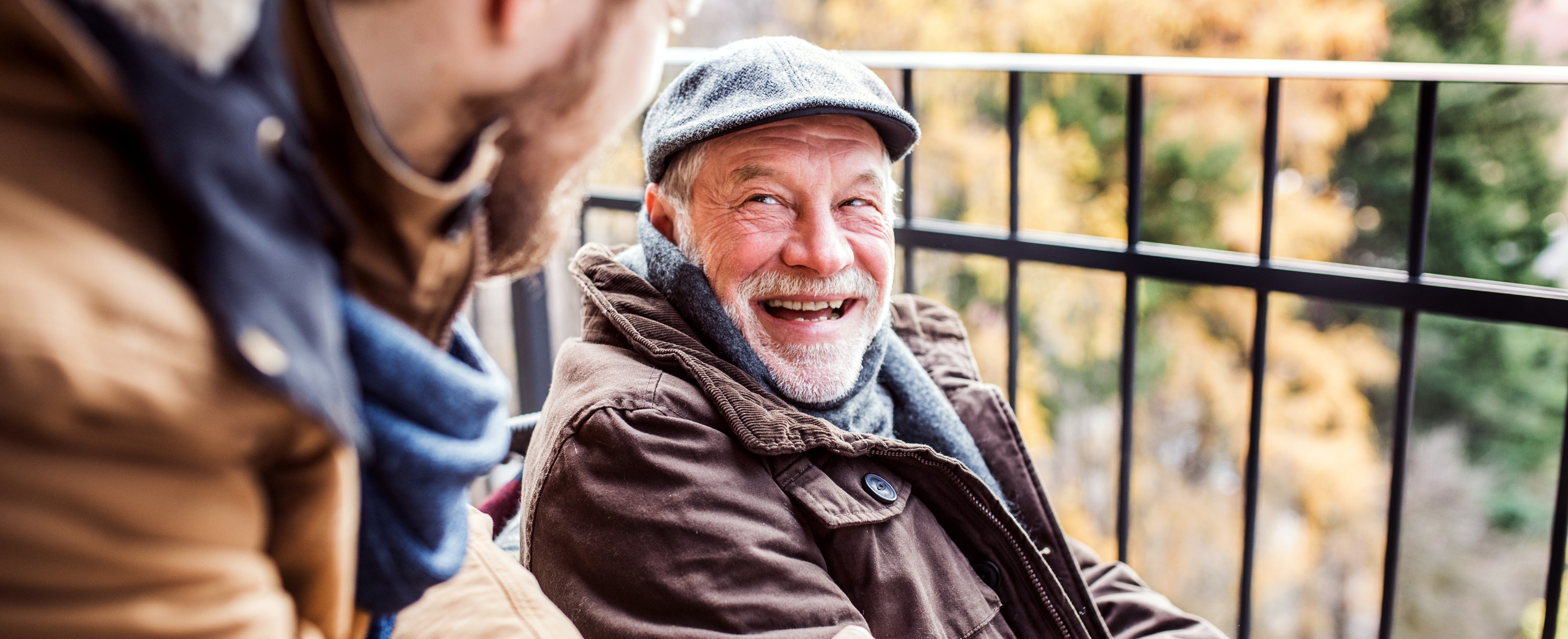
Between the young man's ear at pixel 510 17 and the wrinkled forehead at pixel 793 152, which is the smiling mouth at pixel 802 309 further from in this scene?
the young man's ear at pixel 510 17

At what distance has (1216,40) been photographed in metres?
8.09

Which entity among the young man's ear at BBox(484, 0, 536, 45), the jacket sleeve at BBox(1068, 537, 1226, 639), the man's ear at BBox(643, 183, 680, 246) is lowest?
the jacket sleeve at BBox(1068, 537, 1226, 639)

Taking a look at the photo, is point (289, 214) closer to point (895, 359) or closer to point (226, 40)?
point (226, 40)

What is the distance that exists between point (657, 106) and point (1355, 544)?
31.9 ft

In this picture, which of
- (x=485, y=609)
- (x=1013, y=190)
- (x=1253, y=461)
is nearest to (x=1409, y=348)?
(x=1253, y=461)

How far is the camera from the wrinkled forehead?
5.71ft

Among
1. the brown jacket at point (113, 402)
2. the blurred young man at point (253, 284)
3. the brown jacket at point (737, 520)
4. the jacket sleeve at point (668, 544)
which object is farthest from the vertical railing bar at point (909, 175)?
the brown jacket at point (113, 402)

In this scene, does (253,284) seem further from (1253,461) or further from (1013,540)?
(1253,461)

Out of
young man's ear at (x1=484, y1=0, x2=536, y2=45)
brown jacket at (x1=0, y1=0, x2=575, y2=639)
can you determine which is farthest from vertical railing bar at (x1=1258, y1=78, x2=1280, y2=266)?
brown jacket at (x1=0, y1=0, x2=575, y2=639)

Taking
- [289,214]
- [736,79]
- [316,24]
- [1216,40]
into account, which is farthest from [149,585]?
[1216,40]

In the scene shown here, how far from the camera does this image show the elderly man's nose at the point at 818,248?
1759 mm

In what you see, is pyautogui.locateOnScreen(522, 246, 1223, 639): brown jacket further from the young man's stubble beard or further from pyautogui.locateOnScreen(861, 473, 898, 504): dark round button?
the young man's stubble beard

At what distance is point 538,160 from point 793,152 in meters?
0.95

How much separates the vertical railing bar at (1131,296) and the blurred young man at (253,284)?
1547 millimetres
